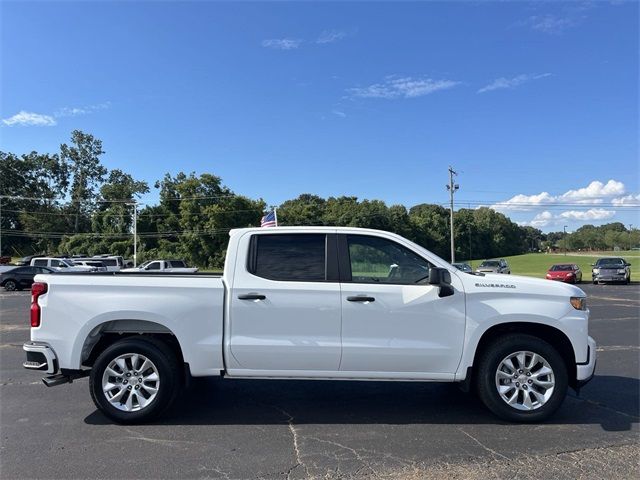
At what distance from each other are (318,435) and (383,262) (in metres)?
1.81

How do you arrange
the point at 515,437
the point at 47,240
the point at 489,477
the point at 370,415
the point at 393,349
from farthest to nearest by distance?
the point at 47,240 < the point at 370,415 < the point at 393,349 < the point at 515,437 < the point at 489,477

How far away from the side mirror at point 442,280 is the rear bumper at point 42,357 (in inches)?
150

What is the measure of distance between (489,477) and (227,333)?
2.61 m

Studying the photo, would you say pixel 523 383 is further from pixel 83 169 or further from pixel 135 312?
pixel 83 169

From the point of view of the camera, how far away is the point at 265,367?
4.87 meters

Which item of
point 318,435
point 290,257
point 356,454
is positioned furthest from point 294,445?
point 290,257

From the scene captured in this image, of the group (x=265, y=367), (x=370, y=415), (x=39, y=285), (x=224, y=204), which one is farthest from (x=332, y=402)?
(x=224, y=204)

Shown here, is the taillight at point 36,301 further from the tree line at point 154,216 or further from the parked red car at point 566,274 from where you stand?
the tree line at point 154,216

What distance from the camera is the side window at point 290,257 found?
16.5 feet

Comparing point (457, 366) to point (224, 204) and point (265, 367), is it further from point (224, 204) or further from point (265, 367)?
point (224, 204)

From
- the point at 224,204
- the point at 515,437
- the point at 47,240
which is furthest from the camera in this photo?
the point at 47,240

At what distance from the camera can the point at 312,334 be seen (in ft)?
15.9

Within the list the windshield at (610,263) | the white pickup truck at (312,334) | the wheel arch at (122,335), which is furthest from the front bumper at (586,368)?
the windshield at (610,263)

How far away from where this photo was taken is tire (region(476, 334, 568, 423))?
4832mm
